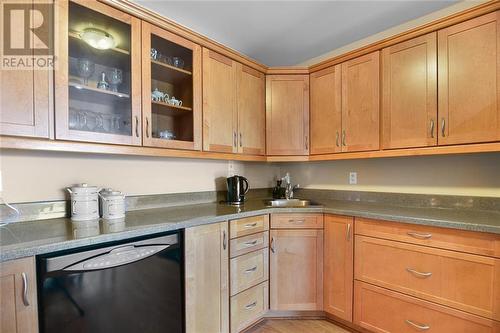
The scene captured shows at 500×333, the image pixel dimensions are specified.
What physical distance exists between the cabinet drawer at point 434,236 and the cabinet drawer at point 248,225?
0.69m

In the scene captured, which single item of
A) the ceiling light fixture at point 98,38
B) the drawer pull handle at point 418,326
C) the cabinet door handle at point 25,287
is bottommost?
the drawer pull handle at point 418,326

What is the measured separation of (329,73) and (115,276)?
220 centimetres

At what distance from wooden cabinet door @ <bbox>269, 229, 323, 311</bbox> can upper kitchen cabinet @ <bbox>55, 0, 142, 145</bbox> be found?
4.42ft

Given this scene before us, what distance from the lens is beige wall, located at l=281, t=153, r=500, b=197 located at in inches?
65.9

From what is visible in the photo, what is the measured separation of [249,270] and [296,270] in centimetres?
42

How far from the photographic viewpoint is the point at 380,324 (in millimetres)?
1644

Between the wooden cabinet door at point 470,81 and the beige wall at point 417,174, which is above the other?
the wooden cabinet door at point 470,81

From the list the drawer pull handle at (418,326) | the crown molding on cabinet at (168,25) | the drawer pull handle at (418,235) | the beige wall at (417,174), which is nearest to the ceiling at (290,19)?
the crown molding on cabinet at (168,25)

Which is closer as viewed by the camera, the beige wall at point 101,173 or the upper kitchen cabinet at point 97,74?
the upper kitchen cabinet at point 97,74

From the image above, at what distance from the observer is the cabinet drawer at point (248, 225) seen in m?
1.68

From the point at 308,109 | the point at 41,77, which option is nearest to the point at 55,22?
the point at 41,77

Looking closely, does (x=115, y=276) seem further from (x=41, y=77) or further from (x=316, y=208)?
(x=316, y=208)

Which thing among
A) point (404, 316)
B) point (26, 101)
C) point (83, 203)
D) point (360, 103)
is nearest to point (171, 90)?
point (26, 101)

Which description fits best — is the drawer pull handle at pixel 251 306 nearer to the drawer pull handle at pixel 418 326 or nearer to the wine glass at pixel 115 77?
the drawer pull handle at pixel 418 326
